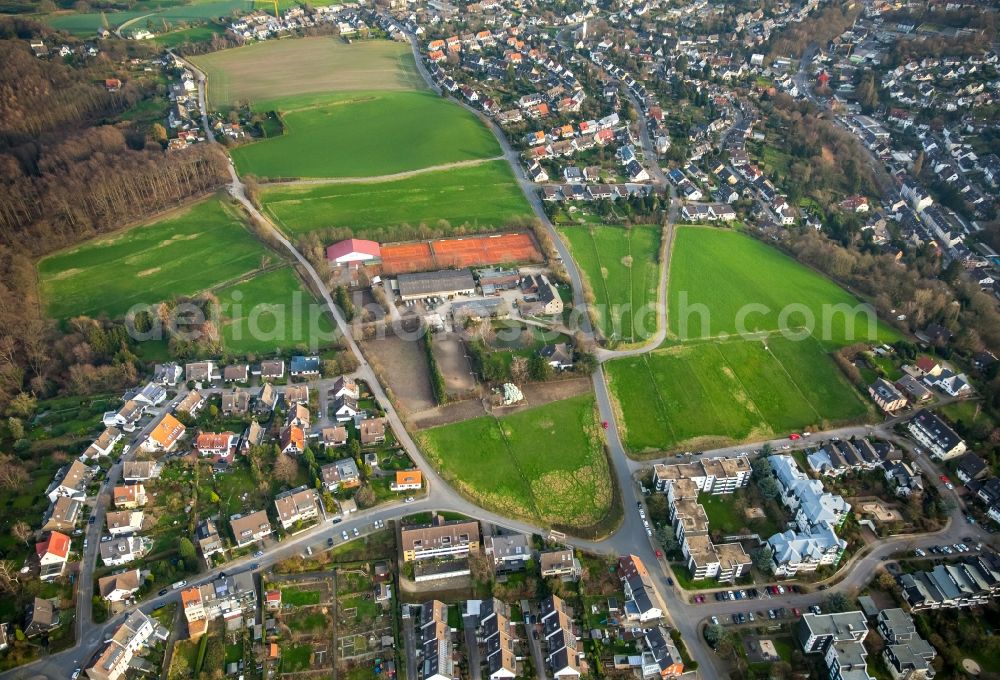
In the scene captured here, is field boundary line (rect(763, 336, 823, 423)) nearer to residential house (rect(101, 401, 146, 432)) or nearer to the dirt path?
the dirt path

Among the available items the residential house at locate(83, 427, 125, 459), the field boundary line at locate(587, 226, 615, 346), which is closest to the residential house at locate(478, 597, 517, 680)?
the field boundary line at locate(587, 226, 615, 346)

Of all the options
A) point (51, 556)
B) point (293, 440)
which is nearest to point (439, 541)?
point (293, 440)

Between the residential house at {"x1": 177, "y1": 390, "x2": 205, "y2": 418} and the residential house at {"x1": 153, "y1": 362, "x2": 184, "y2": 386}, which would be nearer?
the residential house at {"x1": 177, "y1": 390, "x2": 205, "y2": 418}

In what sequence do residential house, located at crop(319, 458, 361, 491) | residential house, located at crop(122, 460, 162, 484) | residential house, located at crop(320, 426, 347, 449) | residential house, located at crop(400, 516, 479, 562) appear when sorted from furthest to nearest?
residential house, located at crop(320, 426, 347, 449) < residential house, located at crop(319, 458, 361, 491) < residential house, located at crop(122, 460, 162, 484) < residential house, located at crop(400, 516, 479, 562)

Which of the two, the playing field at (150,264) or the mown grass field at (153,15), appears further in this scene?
the mown grass field at (153,15)

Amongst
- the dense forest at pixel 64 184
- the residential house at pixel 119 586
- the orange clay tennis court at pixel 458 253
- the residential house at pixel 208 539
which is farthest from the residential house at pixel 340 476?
the orange clay tennis court at pixel 458 253

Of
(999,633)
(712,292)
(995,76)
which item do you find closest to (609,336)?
(712,292)

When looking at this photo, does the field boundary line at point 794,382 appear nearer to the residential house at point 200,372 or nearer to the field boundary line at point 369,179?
the field boundary line at point 369,179
